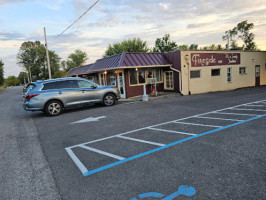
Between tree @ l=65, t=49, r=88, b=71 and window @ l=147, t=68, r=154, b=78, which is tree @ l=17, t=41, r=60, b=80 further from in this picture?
window @ l=147, t=68, r=154, b=78

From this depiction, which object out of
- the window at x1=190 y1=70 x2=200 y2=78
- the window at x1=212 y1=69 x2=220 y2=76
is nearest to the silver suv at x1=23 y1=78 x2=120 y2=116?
the window at x1=190 y1=70 x2=200 y2=78

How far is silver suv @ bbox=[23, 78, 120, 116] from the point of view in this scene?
30.7ft

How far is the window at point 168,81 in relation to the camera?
55.9ft

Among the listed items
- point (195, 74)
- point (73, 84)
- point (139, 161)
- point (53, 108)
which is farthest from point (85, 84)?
point (195, 74)

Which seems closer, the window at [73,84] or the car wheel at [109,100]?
the window at [73,84]

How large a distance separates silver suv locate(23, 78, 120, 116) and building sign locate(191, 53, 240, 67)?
30.9ft

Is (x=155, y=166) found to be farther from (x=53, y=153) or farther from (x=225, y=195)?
(x=53, y=153)

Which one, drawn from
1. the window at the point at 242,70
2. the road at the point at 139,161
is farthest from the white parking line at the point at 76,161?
the window at the point at 242,70

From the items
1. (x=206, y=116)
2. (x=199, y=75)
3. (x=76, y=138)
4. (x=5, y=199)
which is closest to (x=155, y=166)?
(x=5, y=199)

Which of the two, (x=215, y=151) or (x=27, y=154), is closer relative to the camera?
(x=215, y=151)

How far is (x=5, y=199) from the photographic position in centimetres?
296

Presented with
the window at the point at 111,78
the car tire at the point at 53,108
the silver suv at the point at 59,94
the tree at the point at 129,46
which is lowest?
the car tire at the point at 53,108

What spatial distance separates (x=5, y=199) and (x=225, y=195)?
11.1 ft

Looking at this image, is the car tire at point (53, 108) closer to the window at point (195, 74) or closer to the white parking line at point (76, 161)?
the white parking line at point (76, 161)
